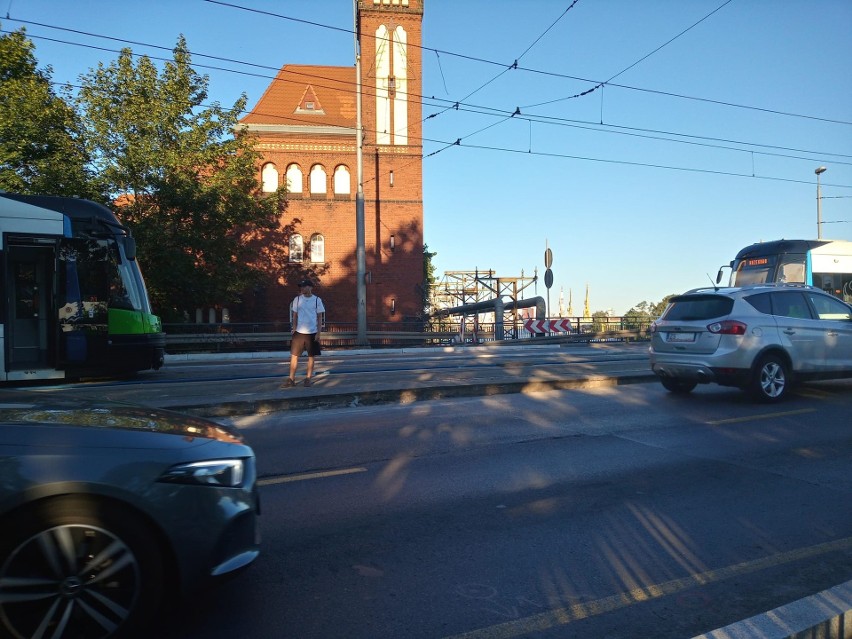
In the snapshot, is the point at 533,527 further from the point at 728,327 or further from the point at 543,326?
the point at 543,326

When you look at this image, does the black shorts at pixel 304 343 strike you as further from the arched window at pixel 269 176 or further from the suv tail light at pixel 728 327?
the arched window at pixel 269 176

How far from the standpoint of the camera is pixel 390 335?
99.2 feet

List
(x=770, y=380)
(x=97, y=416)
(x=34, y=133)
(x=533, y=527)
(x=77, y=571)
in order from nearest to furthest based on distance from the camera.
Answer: (x=77, y=571) → (x=97, y=416) → (x=533, y=527) → (x=770, y=380) → (x=34, y=133)

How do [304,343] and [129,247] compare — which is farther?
[129,247]

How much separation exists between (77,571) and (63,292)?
10207 mm

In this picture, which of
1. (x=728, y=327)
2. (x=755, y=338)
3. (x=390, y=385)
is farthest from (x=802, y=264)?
(x=390, y=385)

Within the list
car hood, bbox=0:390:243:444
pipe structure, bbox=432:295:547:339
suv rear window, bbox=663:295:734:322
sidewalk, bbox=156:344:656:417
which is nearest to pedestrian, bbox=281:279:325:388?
sidewalk, bbox=156:344:656:417

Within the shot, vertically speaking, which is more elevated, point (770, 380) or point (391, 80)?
point (391, 80)

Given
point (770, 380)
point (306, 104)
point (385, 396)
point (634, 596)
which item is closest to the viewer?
point (634, 596)

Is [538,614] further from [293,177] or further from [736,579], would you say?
[293,177]

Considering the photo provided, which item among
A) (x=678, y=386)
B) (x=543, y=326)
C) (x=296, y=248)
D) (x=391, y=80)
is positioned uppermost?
(x=391, y=80)

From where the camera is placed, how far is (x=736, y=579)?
3758 millimetres

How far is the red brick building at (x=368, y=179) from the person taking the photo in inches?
1336

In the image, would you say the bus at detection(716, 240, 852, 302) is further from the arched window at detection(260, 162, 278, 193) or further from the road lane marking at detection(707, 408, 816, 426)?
the arched window at detection(260, 162, 278, 193)
